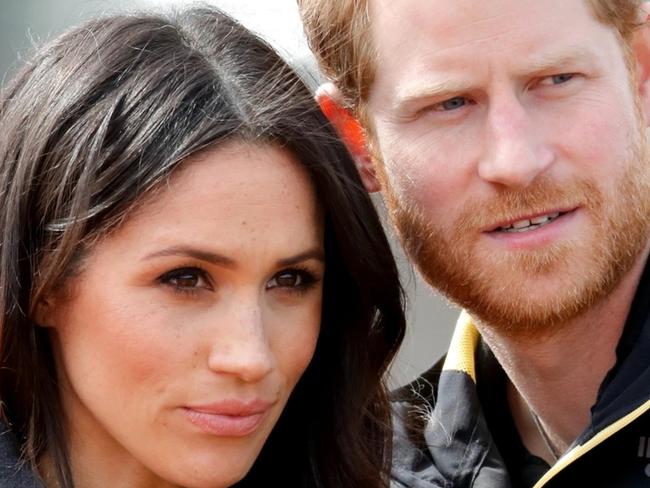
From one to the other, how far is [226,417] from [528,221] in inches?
33.3

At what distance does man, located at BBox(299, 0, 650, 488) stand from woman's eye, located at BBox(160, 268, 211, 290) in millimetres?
719

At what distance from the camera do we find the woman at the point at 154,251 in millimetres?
2359

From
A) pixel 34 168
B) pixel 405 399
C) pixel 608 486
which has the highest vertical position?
pixel 34 168

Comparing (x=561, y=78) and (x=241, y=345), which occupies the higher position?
(x=561, y=78)

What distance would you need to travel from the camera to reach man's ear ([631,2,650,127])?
3020 mm

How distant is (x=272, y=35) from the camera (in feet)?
9.39

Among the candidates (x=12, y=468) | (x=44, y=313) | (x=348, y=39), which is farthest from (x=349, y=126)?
(x=12, y=468)

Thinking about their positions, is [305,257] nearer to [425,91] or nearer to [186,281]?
[186,281]

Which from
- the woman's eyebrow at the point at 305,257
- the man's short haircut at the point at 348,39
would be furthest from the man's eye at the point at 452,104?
the woman's eyebrow at the point at 305,257

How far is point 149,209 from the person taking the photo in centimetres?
237

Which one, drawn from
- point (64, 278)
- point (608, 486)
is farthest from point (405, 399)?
point (64, 278)

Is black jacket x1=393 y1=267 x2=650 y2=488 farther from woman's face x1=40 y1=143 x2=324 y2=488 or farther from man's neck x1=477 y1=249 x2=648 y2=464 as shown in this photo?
woman's face x1=40 y1=143 x2=324 y2=488

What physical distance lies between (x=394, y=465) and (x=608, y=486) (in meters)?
0.58

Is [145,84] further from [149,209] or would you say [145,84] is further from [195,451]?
[195,451]
